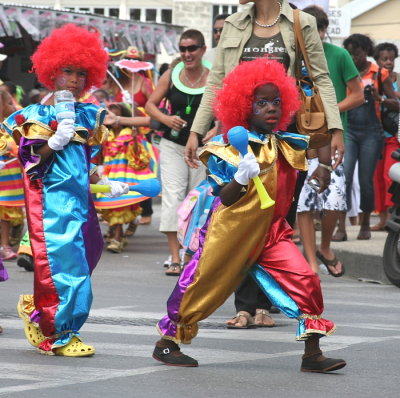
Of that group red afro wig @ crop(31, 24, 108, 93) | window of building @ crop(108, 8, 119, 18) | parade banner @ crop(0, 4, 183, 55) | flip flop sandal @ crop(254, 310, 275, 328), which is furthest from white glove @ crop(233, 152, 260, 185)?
window of building @ crop(108, 8, 119, 18)

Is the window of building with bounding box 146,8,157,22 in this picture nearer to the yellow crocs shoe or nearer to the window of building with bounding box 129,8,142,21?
the window of building with bounding box 129,8,142,21

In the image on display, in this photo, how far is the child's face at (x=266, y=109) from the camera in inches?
253

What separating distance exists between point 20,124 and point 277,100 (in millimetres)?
1405

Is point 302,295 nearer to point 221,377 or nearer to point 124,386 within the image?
point 221,377

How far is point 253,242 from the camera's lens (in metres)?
6.29

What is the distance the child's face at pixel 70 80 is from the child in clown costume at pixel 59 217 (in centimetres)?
2

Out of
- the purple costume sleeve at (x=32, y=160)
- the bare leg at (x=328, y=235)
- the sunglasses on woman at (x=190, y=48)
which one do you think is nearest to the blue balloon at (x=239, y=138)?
the purple costume sleeve at (x=32, y=160)

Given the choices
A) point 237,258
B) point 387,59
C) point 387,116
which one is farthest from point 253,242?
point 387,59

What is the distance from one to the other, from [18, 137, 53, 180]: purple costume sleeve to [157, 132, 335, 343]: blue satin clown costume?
906 millimetres

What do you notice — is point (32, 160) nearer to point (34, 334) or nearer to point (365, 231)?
point (34, 334)

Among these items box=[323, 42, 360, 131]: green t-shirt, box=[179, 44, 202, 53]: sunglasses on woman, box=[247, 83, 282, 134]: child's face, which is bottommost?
box=[247, 83, 282, 134]: child's face

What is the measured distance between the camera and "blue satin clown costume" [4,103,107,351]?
6.59 m

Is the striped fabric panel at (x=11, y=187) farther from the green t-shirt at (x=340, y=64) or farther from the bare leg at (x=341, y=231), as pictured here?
the green t-shirt at (x=340, y=64)

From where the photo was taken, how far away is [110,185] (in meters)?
7.11
